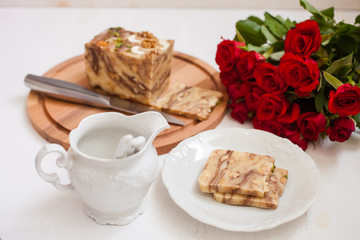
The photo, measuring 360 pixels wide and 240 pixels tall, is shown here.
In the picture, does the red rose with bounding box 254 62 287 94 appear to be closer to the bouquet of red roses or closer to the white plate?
the bouquet of red roses

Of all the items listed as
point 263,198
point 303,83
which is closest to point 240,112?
point 303,83

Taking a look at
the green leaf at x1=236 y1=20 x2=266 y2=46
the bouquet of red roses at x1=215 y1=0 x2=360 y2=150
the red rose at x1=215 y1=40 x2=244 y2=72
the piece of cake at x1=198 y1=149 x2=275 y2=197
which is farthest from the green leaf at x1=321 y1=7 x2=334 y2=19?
the piece of cake at x1=198 y1=149 x2=275 y2=197

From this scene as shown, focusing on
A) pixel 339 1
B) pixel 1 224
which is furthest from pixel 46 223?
pixel 339 1

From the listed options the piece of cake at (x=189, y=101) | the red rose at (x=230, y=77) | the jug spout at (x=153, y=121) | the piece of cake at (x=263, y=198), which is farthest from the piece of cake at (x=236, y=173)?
the red rose at (x=230, y=77)

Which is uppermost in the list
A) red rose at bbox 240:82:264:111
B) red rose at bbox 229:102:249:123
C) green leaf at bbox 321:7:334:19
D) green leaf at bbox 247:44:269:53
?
green leaf at bbox 321:7:334:19

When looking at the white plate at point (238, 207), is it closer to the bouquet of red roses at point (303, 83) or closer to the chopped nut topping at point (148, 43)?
the bouquet of red roses at point (303, 83)

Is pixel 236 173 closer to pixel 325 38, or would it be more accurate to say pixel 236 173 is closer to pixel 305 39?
pixel 305 39
